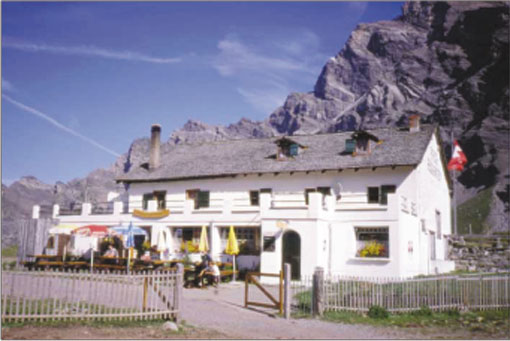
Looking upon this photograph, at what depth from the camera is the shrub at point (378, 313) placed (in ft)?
43.1

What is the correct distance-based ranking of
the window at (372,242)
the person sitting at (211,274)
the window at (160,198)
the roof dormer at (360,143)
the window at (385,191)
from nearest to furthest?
the person sitting at (211,274) → the window at (372,242) → the window at (385,191) → the roof dormer at (360,143) → the window at (160,198)

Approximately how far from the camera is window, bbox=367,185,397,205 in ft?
83.2

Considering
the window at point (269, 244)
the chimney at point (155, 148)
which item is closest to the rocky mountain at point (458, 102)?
the chimney at point (155, 148)

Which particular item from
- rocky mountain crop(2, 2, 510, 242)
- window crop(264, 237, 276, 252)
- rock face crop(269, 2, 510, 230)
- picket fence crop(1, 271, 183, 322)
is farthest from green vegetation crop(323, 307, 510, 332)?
rock face crop(269, 2, 510, 230)

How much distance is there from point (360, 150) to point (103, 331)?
65.7 feet

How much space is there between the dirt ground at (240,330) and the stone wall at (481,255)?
19542 millimetres

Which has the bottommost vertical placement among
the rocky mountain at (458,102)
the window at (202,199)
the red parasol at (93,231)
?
the red parasol at (93,231)

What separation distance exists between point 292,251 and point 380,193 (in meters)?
6.20

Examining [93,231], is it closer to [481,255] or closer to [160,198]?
[160,198]

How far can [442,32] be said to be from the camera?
15038 cm

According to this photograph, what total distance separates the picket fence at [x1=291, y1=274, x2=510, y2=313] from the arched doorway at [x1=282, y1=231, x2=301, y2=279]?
840cm

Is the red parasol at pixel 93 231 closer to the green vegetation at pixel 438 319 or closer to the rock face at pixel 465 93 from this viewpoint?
the green vegetation at pixel 438 319

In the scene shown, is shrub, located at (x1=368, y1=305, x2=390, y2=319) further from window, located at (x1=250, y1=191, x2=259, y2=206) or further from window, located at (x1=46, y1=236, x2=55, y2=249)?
window, located at (x1=46, y1=236, x2=55, y2=249)

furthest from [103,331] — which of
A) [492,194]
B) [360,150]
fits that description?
[492,194]
